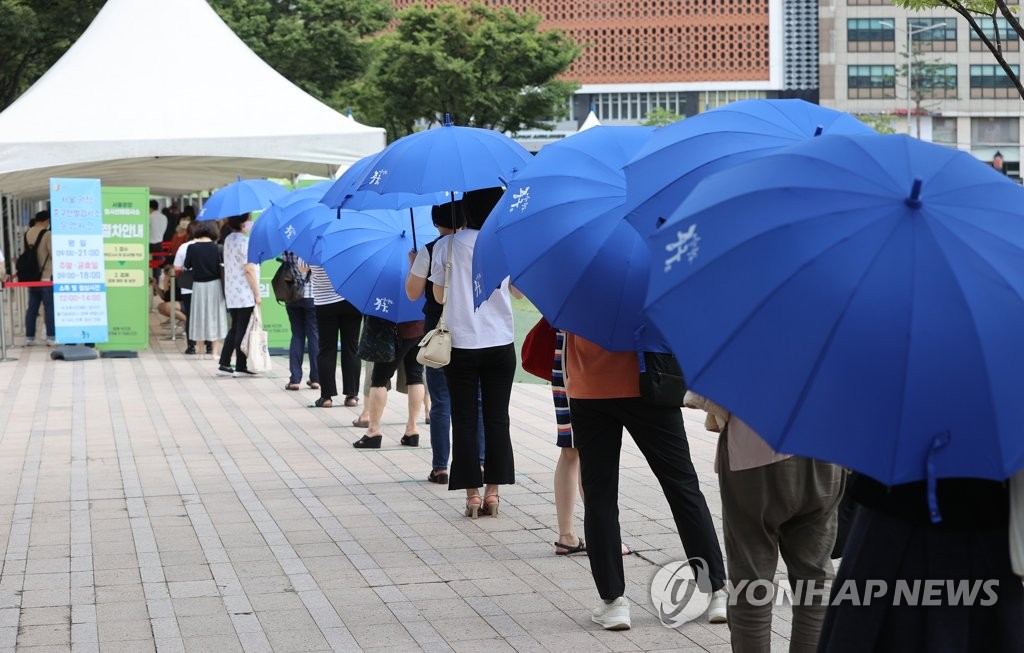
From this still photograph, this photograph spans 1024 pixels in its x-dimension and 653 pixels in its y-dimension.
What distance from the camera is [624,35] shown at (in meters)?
94.4

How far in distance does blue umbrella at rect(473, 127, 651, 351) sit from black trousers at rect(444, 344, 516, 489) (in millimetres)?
2114

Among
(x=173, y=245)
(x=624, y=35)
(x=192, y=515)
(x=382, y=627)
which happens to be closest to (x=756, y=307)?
(x=382, y=627)

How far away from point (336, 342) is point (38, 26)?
17901 mm

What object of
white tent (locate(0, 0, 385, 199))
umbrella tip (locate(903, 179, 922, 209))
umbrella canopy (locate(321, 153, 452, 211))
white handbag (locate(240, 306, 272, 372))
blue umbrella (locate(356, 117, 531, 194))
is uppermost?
white tent (locate(0, 0, 385, 199))

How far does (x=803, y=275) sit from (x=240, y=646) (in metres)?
3.19

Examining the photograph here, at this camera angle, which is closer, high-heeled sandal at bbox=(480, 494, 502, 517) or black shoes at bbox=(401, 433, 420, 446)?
high-heeled sandal at bbox=(480, 494, 502, 517)

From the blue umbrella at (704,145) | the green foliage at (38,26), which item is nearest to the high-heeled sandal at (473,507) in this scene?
the blue umbrella at (704,145)

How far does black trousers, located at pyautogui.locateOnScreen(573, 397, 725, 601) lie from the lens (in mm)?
5223

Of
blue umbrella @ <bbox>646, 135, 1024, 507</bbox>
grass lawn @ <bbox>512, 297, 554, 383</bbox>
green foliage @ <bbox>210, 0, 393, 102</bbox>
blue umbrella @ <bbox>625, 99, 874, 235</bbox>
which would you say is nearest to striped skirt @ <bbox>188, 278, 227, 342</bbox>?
grass lawn @ <bbox>512, 297, 554, 383</bbox>

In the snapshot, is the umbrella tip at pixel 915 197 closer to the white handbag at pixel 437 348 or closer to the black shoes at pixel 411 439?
the white handbag at pixel 437 348

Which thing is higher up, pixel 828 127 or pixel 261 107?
pixel 261 107

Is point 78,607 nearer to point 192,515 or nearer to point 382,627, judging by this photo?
point 382,627

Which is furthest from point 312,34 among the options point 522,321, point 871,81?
point 871,81

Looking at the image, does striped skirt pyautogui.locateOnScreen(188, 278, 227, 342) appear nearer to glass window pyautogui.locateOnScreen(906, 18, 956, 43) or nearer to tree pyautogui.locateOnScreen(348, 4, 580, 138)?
tree pyautogui.locateOnScreen(348, 4, 580, 138)
